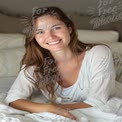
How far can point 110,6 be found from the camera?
2588mm

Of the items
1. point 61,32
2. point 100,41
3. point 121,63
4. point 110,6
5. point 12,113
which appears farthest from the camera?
point 110,6

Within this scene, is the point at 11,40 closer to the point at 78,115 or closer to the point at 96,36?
the point at 96,36

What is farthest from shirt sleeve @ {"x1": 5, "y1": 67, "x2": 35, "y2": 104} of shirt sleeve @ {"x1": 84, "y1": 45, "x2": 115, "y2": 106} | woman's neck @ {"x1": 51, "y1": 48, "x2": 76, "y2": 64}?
shirt sleeve @ {"x1": 84, "y1": 45, "x2": 115, "y2": 106}

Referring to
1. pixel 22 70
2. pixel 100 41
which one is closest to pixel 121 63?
pixel 100 41

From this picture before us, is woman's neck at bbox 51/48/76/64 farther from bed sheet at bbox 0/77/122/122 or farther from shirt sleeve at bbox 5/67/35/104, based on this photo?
bed sheet at bbox 0/77/122/122

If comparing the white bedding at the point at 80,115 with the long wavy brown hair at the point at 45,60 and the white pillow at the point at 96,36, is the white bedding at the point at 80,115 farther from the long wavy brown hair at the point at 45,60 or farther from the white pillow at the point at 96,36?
the white pillow at the point at 96,36

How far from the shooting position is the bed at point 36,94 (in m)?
1.16

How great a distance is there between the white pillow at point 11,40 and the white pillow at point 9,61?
0.15m

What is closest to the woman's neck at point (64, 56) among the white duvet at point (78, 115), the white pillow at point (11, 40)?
the white duvet at point (78, 115)

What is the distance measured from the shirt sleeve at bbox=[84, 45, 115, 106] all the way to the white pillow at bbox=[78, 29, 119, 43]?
732 millimetres

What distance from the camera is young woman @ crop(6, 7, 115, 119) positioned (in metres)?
1.36

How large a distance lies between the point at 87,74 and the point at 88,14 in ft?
3.93

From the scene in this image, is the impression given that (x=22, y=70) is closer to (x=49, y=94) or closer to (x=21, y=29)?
(x=49, y=94)

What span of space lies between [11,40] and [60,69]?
0.62 metres
